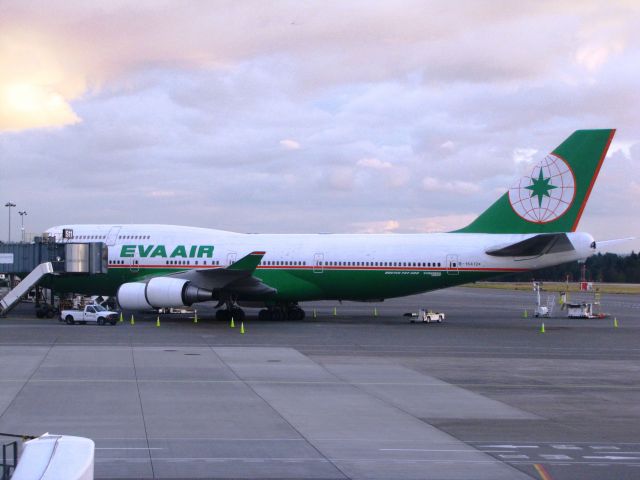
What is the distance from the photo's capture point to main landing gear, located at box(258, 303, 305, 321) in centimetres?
4662

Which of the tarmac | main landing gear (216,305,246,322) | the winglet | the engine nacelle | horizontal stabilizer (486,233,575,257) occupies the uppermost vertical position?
horizontal stabilizer (486,233,575,257)

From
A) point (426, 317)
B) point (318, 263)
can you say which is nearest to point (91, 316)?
point (318, 263)

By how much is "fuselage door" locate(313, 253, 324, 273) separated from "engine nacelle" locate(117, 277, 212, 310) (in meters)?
5.76

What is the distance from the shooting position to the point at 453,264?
42938mm

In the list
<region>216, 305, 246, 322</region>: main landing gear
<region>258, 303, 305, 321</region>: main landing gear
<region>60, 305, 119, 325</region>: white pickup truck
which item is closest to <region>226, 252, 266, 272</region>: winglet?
<region>216, 305, 246, 322</region>: main landing gear

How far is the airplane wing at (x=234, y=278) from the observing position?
41.8 meters

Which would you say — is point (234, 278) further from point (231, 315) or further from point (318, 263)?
point (318, 263)

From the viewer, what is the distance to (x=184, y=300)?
138 ft

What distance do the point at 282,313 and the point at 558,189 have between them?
15870 mm

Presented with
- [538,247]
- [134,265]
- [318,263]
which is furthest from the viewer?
[134,265]

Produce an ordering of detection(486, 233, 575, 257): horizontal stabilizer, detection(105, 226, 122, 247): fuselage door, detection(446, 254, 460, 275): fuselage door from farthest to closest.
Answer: detection(105, 226, 122, 247): fuselage door < detection(446, 254, 460, 275): fuselage door < detection(486, 233, 575, 257): horizontal stabilizer

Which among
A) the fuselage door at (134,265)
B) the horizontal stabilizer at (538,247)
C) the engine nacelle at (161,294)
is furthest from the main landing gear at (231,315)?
the horizontal stabilizer at (538,247)

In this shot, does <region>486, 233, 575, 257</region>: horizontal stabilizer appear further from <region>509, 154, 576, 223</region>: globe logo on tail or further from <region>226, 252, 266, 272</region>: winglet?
<region>226, 252, 266, 272</region>: winglet

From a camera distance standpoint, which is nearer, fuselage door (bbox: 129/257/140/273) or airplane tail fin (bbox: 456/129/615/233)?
airplane tail fin (bbox: 456/129/615/233)
